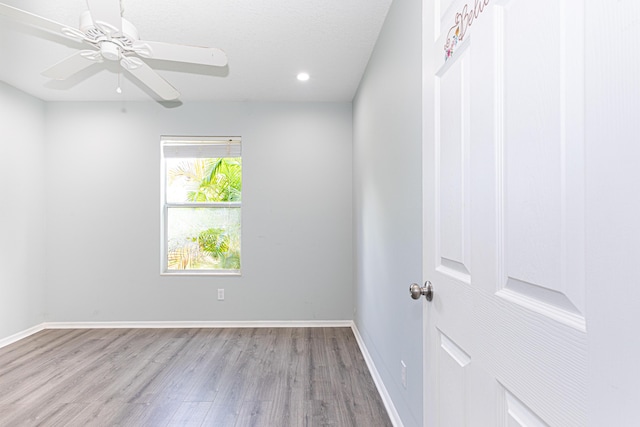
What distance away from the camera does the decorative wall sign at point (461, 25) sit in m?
0.78

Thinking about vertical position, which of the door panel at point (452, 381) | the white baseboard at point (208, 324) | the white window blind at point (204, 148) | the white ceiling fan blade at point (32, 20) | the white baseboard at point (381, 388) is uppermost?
the white ceiling fan blade at point (32, 20)

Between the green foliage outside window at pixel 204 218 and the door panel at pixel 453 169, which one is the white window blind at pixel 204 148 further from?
the door panel at pixel 453 169

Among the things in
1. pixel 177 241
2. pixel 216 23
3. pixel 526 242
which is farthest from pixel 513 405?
pixel 177 241

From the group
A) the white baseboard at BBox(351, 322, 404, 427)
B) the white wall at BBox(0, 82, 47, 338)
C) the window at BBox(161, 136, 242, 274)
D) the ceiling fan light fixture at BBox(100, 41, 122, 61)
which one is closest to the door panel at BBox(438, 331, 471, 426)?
the white baseboard at BBox(351, 322, 404, 427)

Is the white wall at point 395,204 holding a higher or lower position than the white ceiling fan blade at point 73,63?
lower

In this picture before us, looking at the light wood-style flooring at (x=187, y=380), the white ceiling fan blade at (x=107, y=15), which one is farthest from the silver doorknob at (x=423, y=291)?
the white ceiling fan blade at (x=107, y=15)

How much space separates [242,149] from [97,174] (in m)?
1.60

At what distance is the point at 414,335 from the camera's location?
1718 mm

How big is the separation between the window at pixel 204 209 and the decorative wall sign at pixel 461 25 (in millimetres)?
3277

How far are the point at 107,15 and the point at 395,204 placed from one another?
5.64 ft

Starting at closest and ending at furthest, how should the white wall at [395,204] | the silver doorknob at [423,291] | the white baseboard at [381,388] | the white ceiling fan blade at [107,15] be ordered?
1. the silver doorknob at [423,291]
2. the white ceiling fan blade at [107,15]
3. the white wall at [395,204]
4. the white baseboard at [381,388]

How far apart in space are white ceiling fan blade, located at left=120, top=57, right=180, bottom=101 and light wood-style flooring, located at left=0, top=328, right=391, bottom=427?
2079 mm

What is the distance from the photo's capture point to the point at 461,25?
867 mm

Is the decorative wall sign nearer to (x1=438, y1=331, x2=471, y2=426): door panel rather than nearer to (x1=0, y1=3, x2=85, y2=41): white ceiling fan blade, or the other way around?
(x1=438, y1=331, x2=471, y2=426): door panel
